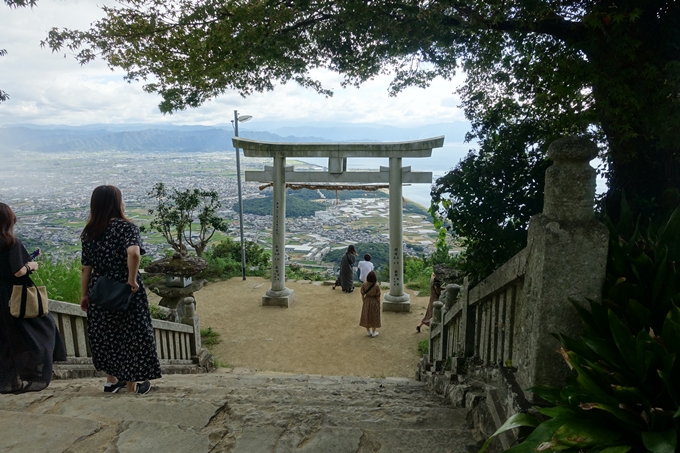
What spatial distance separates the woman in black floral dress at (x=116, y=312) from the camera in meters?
3.06

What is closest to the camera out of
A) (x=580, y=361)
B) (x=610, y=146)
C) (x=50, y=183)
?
(x=580, y=361)

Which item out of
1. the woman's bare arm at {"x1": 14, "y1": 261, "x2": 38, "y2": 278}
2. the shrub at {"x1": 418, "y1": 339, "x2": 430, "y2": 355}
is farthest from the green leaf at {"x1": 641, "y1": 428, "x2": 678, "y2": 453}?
the shrub at {"x1": 418, "y1": 339, "x2": 430, "y2": 355}

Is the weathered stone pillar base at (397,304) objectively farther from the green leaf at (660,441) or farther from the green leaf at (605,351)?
the green leaf at (660,441)

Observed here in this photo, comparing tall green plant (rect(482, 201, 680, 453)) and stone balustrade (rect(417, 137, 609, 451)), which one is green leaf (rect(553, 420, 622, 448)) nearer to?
tall green plant (rect(482, 201, 680, 453))

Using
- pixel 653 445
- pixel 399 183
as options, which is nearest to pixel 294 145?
pixel 399 183

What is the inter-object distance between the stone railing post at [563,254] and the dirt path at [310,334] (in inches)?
208

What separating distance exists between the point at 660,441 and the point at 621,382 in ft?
0.89

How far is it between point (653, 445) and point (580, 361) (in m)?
0.38

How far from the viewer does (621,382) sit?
1657 millimetres

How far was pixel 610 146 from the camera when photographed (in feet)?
11.1

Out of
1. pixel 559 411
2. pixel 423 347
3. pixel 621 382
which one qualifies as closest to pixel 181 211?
pixel 423 347

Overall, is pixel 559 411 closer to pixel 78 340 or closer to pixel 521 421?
pixel 521 421

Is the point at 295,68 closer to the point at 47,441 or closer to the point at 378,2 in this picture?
the point at 378,2

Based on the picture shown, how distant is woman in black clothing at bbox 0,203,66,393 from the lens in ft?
9.78
